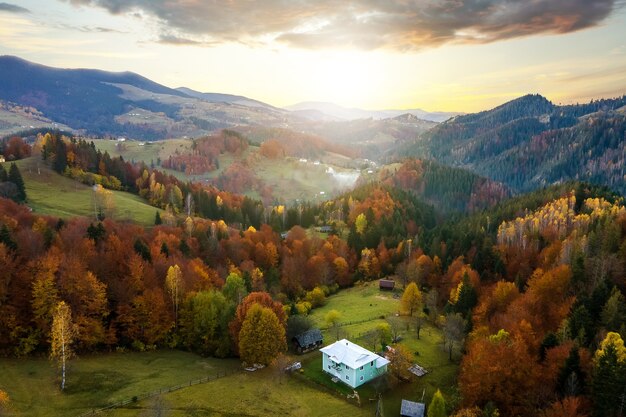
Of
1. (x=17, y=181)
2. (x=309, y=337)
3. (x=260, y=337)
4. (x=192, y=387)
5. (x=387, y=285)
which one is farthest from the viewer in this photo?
(x=17, y=181)

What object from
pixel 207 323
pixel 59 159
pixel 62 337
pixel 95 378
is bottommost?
pixel 95 378

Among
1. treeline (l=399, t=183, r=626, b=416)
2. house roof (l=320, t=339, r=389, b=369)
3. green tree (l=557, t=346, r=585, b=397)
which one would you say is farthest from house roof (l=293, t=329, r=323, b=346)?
green tree (l=557, t=346, r=585, b=397)

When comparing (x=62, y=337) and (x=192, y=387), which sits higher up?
(x=62, y=337)

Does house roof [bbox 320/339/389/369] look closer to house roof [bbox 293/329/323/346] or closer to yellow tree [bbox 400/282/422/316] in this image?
house roof [bbox 293/329/323/346]

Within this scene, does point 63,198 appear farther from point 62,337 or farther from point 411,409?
point 411,409

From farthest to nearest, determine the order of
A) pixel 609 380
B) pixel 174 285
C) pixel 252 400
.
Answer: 1. pixel 174 285
2. pixel 252 400
3. pixel 609 380

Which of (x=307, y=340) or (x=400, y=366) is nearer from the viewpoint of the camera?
(x=400, y=366)

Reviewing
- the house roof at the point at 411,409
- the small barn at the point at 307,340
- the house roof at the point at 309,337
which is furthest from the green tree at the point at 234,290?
the house roof at the point at 411,409

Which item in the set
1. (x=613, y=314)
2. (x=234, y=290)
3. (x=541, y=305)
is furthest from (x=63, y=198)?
(x=613, y=314)
